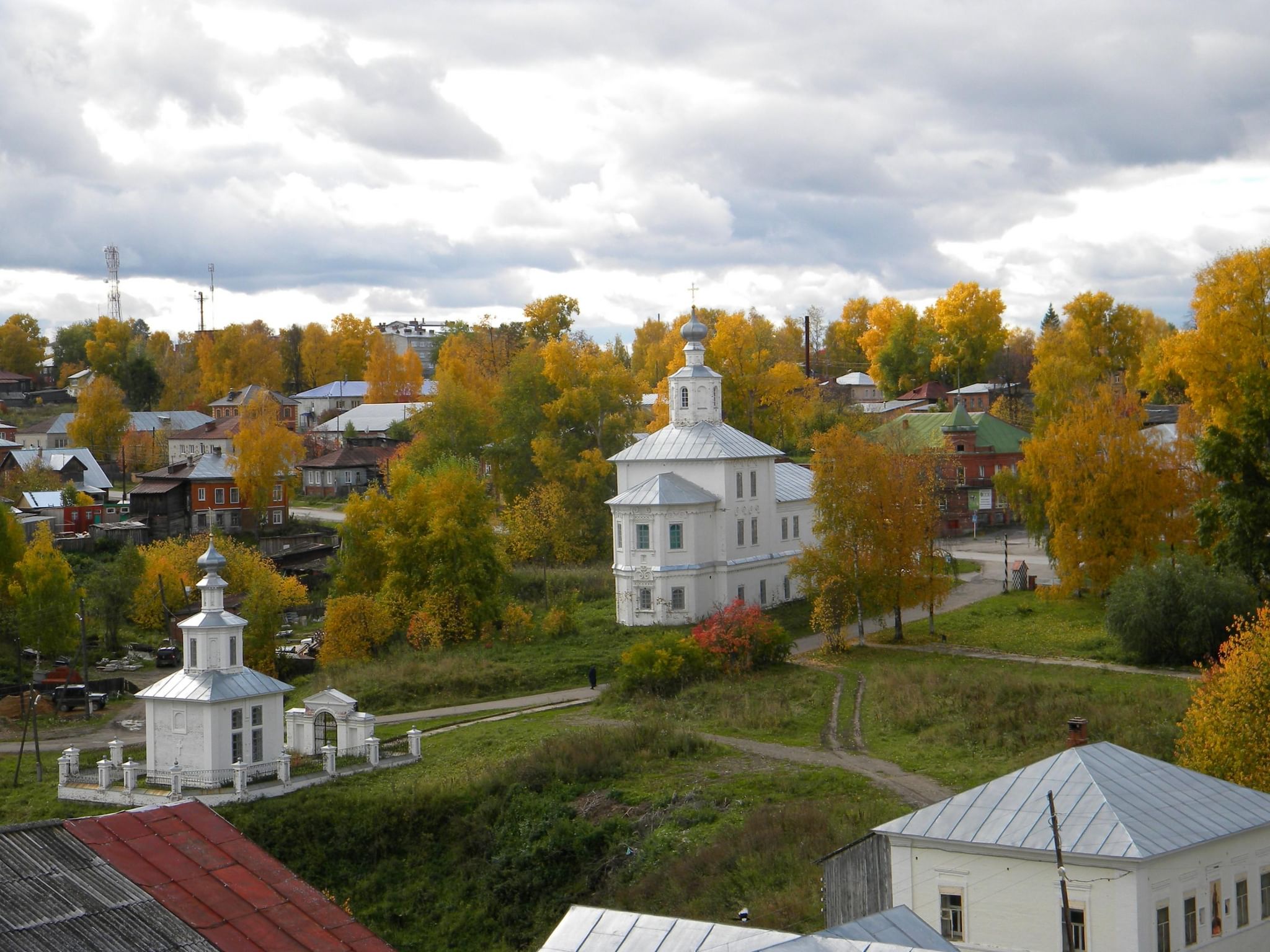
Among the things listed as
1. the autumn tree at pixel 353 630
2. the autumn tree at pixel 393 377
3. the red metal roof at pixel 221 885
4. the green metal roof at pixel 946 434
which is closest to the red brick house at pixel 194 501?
the autumn tree at pixel 353 630

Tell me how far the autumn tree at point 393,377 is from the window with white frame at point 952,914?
278 feet

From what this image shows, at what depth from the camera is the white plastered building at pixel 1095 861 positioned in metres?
17.0

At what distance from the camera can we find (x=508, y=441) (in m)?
61.7

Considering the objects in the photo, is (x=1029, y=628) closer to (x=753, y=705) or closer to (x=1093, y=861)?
(x=753, y=705)

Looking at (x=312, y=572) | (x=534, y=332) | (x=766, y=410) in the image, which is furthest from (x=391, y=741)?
(x=534, y=332)

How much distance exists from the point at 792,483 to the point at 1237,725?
27603mm

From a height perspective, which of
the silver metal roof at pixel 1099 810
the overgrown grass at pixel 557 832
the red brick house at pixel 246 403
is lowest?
the overgrown grass at pixel 557 832

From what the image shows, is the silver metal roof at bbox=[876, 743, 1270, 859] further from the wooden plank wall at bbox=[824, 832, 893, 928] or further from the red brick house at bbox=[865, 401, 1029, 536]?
the red brick house at bbox=[865, 401, 1029, 536]

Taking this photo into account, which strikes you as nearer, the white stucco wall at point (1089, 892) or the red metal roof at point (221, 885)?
the red metal roof at point (221, 885)

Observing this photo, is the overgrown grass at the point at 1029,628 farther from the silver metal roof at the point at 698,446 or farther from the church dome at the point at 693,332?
the church dome at the point at 693,332

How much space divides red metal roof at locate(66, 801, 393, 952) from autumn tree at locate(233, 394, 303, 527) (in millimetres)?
53995

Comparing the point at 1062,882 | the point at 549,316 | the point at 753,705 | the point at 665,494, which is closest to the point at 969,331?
the point at 549,316

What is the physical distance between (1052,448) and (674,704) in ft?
50.5

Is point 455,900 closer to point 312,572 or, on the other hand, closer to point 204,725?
point 204,725
